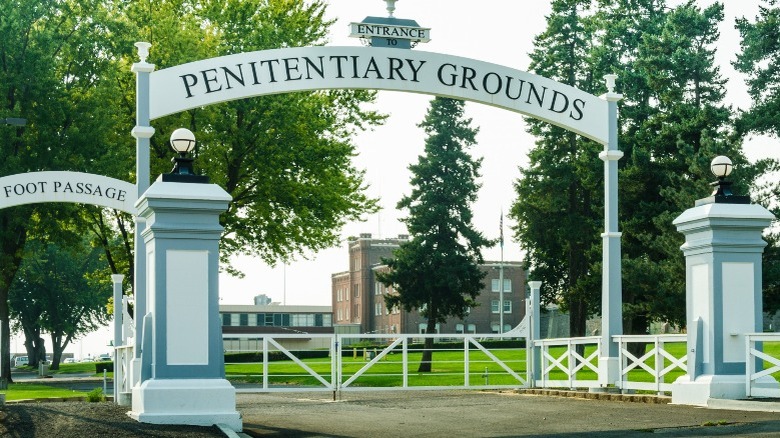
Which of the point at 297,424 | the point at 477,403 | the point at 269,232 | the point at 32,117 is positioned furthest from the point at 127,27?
the point at 297,424

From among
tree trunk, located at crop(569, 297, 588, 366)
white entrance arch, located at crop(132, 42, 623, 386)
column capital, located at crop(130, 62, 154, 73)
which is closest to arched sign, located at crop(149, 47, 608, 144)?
white entrance arch, located at crop(132, 42, 623, 386)

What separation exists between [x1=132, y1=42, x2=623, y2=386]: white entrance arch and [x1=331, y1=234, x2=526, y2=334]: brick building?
8443 centimetres

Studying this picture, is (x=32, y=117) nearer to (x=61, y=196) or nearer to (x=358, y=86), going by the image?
(x=61, y=196)

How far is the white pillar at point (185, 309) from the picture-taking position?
12633mm

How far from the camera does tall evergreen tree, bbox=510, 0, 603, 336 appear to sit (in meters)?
50.4

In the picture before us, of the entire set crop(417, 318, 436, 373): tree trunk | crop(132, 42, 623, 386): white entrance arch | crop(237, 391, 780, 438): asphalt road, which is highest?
crop(132, 42, 623, 386): white entrance arch

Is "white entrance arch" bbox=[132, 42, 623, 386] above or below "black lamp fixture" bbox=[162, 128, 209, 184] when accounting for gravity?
above

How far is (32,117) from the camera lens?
37.1m

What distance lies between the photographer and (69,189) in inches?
828

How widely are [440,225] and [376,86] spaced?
4320cm

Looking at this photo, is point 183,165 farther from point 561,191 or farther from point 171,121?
point 561,191

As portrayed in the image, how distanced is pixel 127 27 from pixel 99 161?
220 inches

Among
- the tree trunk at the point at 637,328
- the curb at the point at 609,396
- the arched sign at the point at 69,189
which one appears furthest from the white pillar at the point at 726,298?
the tree trunk at the point at 637,328

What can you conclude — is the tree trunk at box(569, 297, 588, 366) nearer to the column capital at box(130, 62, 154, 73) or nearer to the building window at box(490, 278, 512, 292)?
the column capital at box(130, 62, 154, 73)
